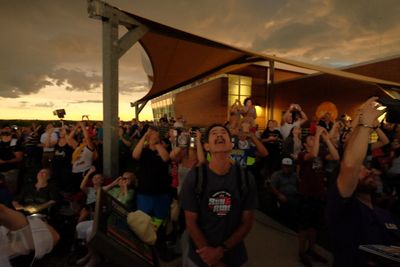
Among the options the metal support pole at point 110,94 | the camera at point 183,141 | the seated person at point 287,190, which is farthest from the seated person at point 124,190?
the seated person at point 287,190

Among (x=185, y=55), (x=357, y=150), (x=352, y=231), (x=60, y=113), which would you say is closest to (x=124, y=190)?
(x=352, y=231)

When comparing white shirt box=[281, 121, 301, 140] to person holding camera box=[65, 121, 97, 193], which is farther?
white shirt box=[281, 121, 301, 140]

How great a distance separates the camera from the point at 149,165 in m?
4.01

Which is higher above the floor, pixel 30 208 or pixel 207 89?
pixel 207 89

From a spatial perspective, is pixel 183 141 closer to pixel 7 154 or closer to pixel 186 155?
pixel 186 155

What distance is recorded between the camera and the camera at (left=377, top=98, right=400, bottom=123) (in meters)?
1.69

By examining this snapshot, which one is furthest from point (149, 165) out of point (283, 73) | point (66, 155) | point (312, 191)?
point (283, 73)

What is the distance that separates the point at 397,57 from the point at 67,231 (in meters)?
20.9

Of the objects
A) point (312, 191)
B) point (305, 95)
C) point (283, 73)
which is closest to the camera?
point (312, 191)

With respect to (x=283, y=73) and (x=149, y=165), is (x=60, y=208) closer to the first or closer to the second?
(x=149, y=165)

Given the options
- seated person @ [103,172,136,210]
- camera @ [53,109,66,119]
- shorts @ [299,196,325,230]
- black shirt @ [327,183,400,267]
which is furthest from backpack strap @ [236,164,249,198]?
camera @ [53,109,66,119]

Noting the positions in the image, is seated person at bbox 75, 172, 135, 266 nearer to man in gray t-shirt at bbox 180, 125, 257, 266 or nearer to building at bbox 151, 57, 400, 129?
man in gray t-shirt at bbox 180, 125, 257, 266

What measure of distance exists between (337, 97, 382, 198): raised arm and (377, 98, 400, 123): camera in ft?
0.29

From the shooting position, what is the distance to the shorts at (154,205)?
3.92 m
